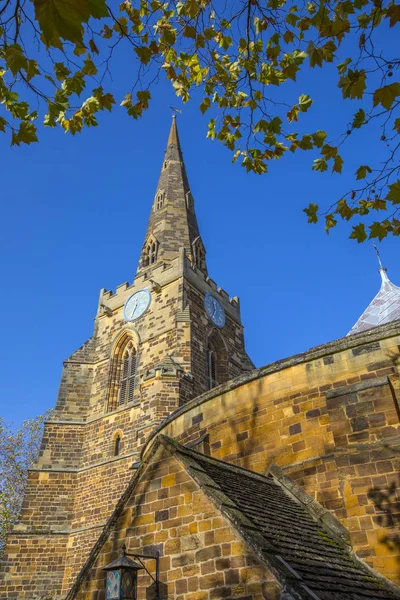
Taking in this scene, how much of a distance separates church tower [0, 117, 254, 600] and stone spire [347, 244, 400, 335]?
6346mm

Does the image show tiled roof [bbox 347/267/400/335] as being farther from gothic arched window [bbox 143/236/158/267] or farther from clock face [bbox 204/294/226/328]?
gothic arched window [bbox 143/236/158/267]

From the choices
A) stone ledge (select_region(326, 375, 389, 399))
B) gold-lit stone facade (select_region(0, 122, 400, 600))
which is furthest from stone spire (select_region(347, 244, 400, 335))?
stone ledge (select_region(326, 375, 389, 399))

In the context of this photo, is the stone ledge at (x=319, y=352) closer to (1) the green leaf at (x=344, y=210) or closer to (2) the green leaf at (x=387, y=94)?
(1) the green leaf at (x=344, y=210)

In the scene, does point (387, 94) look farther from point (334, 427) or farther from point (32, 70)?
point (334, 427)

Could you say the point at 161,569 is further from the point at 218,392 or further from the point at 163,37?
the point at 163,37

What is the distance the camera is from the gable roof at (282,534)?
16.0 ft

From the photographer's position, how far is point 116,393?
2277 centimetres

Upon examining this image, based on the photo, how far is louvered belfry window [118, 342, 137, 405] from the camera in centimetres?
2239

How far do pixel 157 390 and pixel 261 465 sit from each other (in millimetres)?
10065

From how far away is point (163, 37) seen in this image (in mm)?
6168

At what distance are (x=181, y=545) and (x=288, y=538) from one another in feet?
4.15

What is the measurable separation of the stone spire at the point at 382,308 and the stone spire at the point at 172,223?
9.72 m

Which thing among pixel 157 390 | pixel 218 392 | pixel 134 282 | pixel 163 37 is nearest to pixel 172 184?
pixel 134 282

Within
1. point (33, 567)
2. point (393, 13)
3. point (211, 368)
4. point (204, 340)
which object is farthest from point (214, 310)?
point (393, 13)
